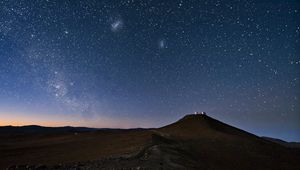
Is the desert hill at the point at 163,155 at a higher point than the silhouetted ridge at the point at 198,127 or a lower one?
lower

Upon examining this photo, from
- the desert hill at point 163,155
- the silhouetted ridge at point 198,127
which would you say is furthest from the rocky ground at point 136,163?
the silhouetted ridge at point 198,127

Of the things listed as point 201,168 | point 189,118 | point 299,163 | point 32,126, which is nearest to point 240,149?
point 299,163

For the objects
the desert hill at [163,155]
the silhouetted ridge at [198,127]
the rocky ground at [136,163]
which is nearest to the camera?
the rocky ground at [136,163]

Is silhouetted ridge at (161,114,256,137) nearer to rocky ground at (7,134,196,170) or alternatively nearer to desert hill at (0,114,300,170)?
desert hill at (0,114,300,170)

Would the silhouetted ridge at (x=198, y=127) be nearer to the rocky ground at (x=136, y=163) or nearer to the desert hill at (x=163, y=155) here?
the desert hill at (x=163, y=155)

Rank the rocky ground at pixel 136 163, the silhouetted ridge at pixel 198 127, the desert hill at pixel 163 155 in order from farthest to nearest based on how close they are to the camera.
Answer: the silhouetted ridge at pixel 198 127 < the desert hill at pixel 163 155 < the rocky ground at pixel 136 163

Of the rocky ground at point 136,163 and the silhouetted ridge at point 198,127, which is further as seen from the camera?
the silhouetted ridge at point 198,127

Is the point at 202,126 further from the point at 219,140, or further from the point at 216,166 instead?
the point at 216,166

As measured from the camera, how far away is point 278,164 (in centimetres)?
2547

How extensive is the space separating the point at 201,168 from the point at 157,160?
123 inches

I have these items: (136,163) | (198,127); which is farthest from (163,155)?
(198,127)

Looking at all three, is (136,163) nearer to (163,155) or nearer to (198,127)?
(163,155)

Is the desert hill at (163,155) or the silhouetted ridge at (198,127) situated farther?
the silhouetted ridge at (198,127)

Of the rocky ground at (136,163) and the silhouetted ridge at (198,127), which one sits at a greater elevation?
the silhouetted ridge at (198,127)
